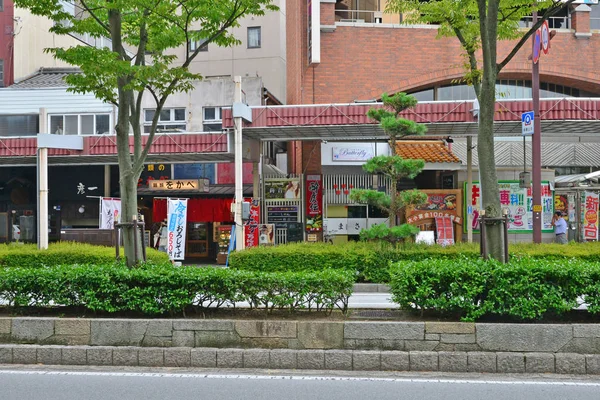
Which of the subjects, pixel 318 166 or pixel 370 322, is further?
pixel 318 166

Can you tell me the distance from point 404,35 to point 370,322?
20.3 m

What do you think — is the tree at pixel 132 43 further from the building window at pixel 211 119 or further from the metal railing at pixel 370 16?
the metal railing at pixel 370 16

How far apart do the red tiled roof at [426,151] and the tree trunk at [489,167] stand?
14868mm

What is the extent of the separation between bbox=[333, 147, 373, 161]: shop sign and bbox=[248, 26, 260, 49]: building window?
1314 cm

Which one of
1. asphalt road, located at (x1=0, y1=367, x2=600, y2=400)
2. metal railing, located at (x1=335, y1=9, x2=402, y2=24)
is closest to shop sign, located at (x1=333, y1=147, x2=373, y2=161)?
metal railing, located at (x1=335, y1=9, x2=402, y2=24)

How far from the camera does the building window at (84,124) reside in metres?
26.6

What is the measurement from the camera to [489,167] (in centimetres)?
911

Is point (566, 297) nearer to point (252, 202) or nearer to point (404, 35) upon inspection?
point (252, 202)

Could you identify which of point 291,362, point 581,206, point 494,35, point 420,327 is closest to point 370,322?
point 420,327

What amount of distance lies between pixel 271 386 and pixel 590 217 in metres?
20.7

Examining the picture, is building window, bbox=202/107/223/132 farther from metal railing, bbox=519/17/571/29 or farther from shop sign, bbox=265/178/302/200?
metal railing, bbox=519/17/571/29

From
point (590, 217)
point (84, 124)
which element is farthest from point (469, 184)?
point (84, 124)

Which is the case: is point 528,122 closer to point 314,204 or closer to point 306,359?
point 314,204

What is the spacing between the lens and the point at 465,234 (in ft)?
80.3
